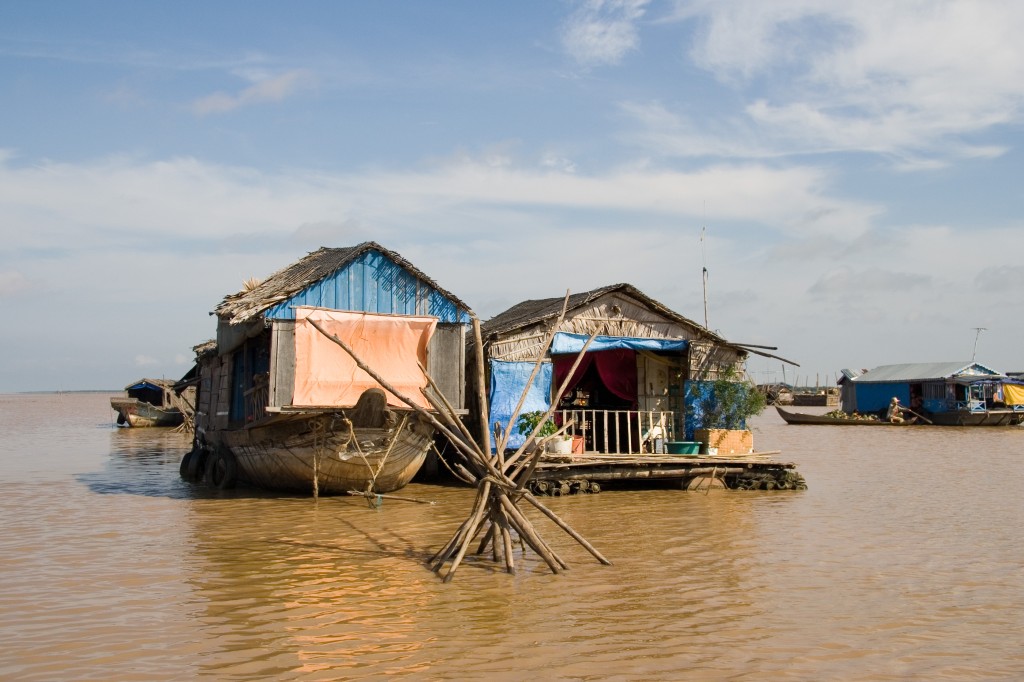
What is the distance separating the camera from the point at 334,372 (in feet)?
42.5

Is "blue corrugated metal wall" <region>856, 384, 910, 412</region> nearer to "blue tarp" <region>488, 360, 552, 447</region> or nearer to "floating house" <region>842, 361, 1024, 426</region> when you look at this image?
"floating house" <region>842, 361, 1024, 426</region>

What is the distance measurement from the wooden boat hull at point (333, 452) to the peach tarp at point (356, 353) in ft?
1.30

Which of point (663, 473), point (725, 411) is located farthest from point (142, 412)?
point (663, 473)

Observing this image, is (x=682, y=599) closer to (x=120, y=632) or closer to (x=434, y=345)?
(x=120, y=632)

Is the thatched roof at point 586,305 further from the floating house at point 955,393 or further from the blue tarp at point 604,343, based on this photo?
the floating house at point 955,393

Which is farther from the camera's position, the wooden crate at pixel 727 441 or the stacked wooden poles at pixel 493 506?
the wooden crate at pixel 727 441

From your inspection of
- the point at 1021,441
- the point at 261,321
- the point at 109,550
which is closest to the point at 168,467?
the point at 261,321

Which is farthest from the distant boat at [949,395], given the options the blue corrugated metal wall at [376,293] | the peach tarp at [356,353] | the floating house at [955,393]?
the peach tarp at [356,353]

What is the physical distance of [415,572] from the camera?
27.5ft

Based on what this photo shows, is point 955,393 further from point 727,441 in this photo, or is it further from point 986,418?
point 727,441

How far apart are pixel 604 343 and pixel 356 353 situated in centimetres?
515

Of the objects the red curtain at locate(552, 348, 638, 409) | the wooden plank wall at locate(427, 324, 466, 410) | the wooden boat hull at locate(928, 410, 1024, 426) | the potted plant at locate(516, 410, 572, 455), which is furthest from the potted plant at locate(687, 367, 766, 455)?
the wooden boat hull at locate(928, 410, 1024, 426)

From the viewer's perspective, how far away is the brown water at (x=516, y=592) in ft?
19.1

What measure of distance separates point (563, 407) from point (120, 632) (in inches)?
501
